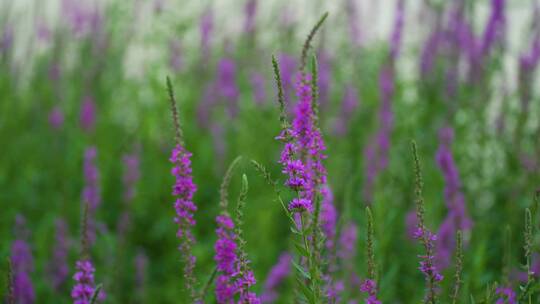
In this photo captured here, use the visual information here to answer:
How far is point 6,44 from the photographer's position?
20.4ft

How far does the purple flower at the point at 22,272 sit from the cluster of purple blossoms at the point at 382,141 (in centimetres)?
220

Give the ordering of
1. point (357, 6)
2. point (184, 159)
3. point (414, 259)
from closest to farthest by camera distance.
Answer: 1. point (184, 159)
2. point (414, 259)
3. point (357, 6)

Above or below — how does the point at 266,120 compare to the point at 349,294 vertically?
above

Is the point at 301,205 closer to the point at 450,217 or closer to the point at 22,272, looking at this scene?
the point at 22,272

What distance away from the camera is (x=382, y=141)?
198 inches

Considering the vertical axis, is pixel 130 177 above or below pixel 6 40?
below

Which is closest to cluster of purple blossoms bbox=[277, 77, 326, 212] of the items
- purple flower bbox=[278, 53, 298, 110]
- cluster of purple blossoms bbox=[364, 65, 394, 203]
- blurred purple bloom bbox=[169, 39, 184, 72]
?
cluster of purple blossoms bbox=[364, 65, 394, 203]

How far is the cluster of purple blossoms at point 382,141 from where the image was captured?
16.0ft

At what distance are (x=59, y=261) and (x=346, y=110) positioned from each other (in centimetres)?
292

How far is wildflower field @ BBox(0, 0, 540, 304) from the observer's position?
3.88 m

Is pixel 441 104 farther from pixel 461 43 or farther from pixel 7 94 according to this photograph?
pixel 7 94

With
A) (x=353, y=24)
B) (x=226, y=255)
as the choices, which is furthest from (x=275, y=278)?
(x=353, y=24)

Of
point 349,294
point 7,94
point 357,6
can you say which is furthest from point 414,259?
point 7,94

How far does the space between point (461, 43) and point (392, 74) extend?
759 mm
